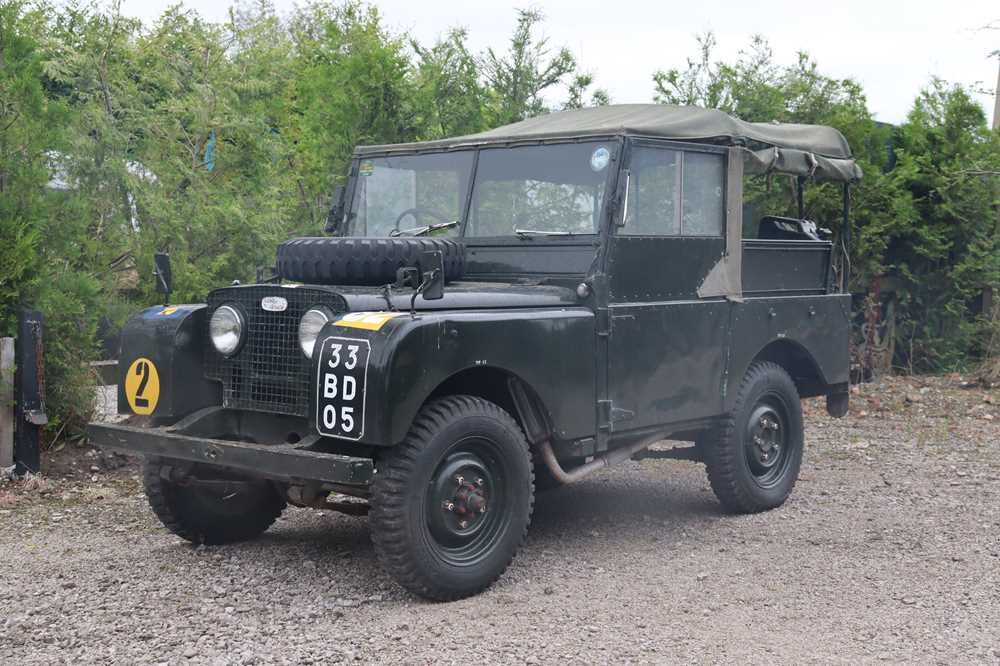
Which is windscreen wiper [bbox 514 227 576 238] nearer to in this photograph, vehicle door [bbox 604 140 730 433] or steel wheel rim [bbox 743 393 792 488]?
vehicle door [bbox 604 140 730 433]

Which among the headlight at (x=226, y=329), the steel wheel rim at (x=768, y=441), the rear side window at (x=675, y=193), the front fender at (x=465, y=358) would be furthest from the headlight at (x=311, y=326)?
the steel wheel rim at (x=768, y=441)

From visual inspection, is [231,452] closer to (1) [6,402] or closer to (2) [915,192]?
(1) [6,402]

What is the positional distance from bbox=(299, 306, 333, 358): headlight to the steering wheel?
1463mm

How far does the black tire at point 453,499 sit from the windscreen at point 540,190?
48.7 inches

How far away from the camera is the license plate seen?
14.5 ft

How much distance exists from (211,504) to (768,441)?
3296mm

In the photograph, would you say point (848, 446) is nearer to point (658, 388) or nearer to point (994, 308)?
point (658, 388)

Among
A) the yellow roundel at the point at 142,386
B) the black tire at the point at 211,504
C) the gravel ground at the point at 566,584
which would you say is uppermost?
the yellow roundel at the point at 142,386

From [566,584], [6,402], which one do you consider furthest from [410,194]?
[6,402]

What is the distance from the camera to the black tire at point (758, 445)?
21.1 ft

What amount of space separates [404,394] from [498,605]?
103cm

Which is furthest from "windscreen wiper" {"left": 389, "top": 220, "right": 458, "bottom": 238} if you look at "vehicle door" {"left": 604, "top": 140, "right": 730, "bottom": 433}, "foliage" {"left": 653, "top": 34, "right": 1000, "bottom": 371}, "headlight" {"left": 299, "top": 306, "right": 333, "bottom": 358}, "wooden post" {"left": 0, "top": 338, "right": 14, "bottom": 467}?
"foliage" {"left": 653, "top": 34, "right": 1000, "bottom": 371}

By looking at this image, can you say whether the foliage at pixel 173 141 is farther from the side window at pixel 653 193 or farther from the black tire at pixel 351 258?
the side window at pixel 653 193

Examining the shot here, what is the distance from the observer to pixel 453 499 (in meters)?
4.82
